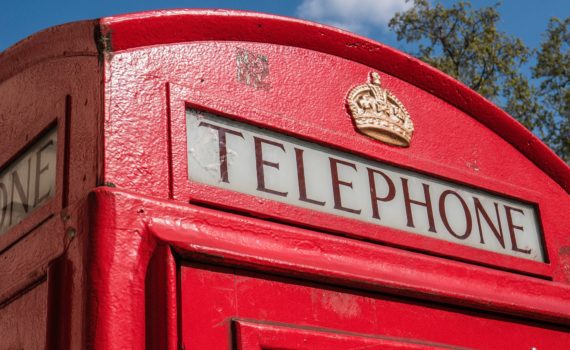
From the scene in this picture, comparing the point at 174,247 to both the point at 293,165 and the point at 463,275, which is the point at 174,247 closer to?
the point at 293,165

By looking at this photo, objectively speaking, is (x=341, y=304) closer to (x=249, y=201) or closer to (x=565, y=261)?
(x=249, y=201)

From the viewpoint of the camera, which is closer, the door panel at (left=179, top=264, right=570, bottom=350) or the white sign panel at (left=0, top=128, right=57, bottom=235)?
the door panel at (left=179, top=264, right=570, bottom=350)

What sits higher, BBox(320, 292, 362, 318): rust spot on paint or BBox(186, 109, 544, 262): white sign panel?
BBox(186, 109, 544, 262): white sign panel

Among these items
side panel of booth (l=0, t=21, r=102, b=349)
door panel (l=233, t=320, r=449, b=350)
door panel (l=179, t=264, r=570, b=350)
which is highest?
side panel of booth (l=0, t=21, r=102, b=349)

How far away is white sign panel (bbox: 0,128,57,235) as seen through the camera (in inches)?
77.9

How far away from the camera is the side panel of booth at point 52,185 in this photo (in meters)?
1.76

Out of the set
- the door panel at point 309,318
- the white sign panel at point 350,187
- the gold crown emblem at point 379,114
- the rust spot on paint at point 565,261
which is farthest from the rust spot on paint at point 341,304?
the rust spot on paint at point 565,261

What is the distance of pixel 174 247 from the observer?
70.2 inches

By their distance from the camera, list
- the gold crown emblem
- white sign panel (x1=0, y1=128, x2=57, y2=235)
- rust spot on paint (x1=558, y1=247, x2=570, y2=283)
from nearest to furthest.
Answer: white sign panel (x1=0, y1=128, x2=57, y2=235), the gold crown emblem, rust spot on paint (x1=558, y1=247, x2=570, y2=283)

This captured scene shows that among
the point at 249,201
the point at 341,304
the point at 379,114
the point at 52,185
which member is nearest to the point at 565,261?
the point at 379,114

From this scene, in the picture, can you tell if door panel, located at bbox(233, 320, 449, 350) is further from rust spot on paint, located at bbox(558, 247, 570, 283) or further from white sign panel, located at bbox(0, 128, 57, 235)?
rust spot on paint, located at bbox(558, 247, 570, 283)

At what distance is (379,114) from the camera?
2475 mm

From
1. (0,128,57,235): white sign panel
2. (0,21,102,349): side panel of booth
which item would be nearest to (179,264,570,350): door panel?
(0,21,102,349): side panel of booth

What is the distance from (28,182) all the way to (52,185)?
13cm
